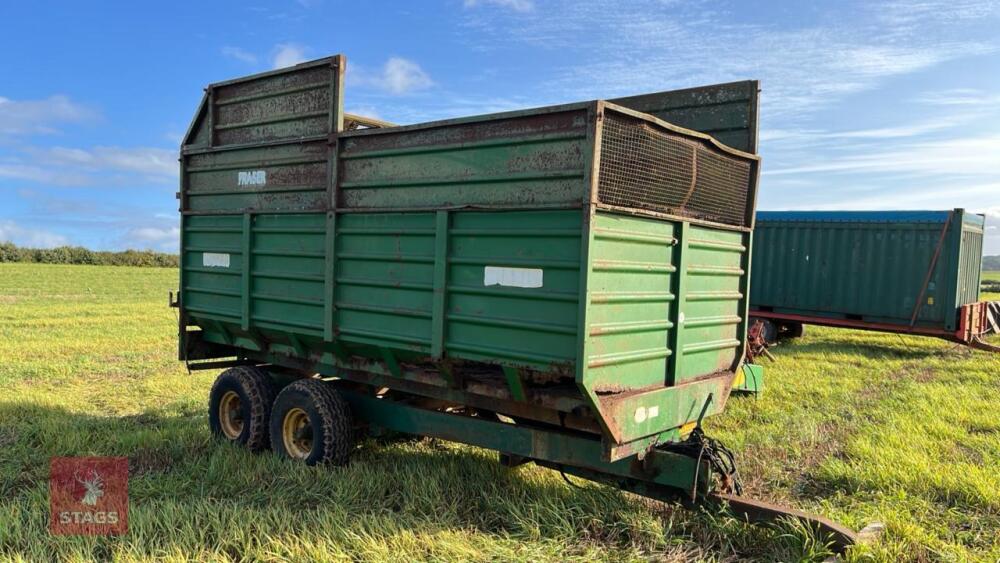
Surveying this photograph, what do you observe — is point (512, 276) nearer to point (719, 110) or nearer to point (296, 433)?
point (719, 110)

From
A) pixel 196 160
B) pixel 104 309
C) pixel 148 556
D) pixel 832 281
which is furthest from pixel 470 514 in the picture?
pixel 104 309

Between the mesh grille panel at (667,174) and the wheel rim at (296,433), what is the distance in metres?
3.08

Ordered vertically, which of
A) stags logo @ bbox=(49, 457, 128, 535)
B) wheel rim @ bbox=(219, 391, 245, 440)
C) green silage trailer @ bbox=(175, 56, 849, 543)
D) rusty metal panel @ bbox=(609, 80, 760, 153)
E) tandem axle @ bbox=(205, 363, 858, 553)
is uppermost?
rusty metal panel @ bbox=(609, 80, 760, 153)

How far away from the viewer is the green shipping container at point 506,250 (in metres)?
3.69

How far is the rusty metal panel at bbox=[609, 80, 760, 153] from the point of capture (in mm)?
4727

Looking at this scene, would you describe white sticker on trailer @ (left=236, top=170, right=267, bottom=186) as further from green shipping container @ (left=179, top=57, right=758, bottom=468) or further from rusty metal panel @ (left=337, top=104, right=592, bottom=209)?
rusty metal panel @ (left=337, top=104, right=592, bottom=209)

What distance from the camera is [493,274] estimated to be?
399 centimetres

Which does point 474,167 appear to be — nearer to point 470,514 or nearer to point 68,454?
point 470,514

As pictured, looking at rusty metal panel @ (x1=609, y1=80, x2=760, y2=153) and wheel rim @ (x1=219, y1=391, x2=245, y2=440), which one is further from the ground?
rusty metal panel @ (x1=609, y1=80, x2=760, y2=153)

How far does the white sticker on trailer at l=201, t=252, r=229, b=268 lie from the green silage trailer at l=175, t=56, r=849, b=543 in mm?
25

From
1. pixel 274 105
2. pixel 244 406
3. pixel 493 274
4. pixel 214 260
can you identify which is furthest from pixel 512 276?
pixel 214 260

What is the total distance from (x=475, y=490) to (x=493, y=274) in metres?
1.52

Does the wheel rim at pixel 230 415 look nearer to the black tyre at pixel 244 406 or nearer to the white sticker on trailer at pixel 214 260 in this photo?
the black tyre at pixel 244 406

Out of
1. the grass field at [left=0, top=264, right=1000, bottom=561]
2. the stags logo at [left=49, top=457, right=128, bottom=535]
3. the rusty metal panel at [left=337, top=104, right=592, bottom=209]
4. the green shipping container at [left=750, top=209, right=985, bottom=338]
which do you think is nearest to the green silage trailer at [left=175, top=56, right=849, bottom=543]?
the rusty metal panel at [left=337, top=104, right=592, bottom=209]
